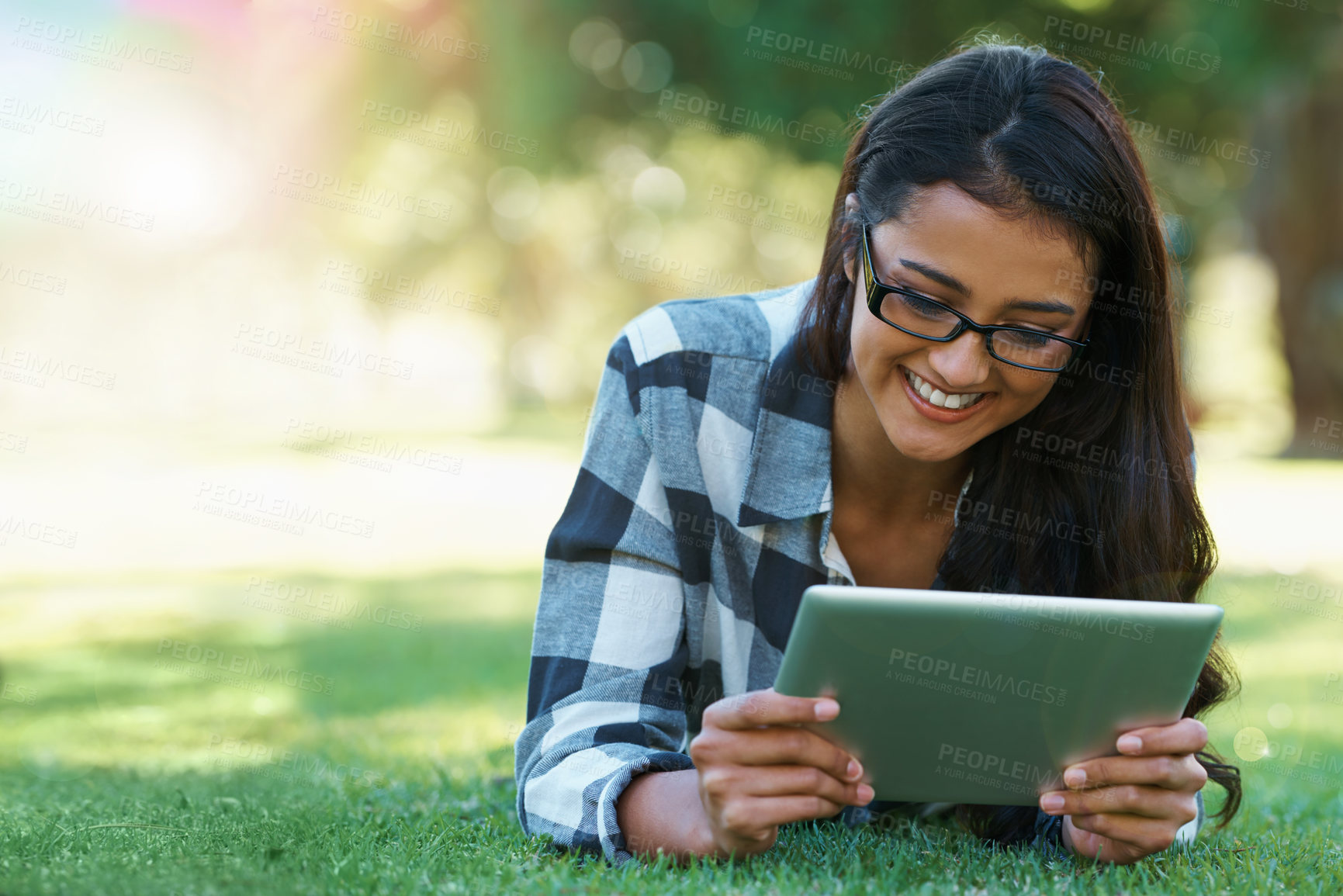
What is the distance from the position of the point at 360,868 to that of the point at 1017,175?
5.69 feet

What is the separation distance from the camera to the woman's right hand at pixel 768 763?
192cm

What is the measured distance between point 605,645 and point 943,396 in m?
0.83

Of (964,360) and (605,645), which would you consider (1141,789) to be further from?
(605,645)

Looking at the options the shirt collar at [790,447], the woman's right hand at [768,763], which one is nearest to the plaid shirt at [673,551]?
→ the shirt collar at [790,447]

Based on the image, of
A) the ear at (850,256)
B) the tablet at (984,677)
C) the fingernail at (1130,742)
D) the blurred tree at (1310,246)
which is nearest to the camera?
the tablet at (984,677)

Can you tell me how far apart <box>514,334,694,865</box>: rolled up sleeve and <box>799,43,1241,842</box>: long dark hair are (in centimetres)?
50

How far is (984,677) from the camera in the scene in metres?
1.94

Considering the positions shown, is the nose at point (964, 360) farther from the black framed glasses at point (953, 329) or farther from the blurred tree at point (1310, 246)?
the blurred tree at point (1310, 246)

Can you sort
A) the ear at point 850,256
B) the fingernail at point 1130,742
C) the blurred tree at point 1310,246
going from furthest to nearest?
the blurred tree at point 1310,246, the ear at point 850,256, the fingernail at point 1130,742

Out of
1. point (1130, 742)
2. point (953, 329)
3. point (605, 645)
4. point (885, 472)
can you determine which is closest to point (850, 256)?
point (953, 329)

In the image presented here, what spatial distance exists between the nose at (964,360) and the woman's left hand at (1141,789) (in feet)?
2.28

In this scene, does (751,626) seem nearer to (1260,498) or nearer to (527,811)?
(527,811)

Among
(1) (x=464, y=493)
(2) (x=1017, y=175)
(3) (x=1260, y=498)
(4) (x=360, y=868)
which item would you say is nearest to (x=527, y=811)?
(4) (x=360, y=868)

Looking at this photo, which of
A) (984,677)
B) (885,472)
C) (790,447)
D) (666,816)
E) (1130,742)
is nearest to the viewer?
(984,677)
